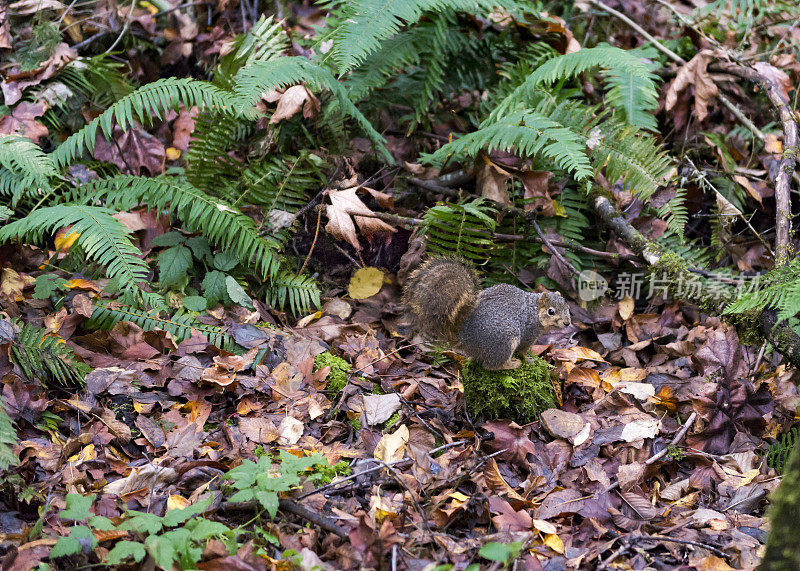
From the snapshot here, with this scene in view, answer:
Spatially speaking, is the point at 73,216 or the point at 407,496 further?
the point at 73,216

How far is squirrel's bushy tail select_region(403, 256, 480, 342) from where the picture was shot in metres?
3.78

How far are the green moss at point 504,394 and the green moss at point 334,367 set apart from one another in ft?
2.46

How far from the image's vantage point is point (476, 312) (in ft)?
12.8

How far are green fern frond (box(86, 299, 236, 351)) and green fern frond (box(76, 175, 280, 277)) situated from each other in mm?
590

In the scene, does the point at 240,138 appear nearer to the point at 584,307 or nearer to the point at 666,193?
the point at 584,307

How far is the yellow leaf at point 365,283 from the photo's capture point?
16.0 feet

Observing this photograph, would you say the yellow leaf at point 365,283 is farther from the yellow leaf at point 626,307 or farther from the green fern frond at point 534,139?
the yellow leaf at point 626,307

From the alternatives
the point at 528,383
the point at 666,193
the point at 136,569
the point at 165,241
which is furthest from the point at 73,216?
the point at 666,193

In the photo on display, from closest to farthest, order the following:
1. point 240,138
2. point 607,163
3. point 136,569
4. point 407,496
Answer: point 136,569, point 407,496, point 607,163, point 240,138

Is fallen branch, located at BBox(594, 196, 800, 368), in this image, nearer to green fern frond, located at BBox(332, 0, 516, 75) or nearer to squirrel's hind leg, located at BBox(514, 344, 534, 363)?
squirrel's hind leg, located at BBox(514, 344, 534, 363)

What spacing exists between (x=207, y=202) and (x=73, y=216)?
0.82 m

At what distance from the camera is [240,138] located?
5.22 metres

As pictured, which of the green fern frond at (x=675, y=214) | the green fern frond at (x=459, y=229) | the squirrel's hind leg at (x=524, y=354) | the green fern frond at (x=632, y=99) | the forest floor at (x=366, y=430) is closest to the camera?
the forest floor at (x=366, y=430)

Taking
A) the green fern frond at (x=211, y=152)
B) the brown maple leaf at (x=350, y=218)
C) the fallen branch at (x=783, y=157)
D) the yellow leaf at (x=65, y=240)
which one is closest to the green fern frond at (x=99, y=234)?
the yellow leaf at (x=65, y=240)
